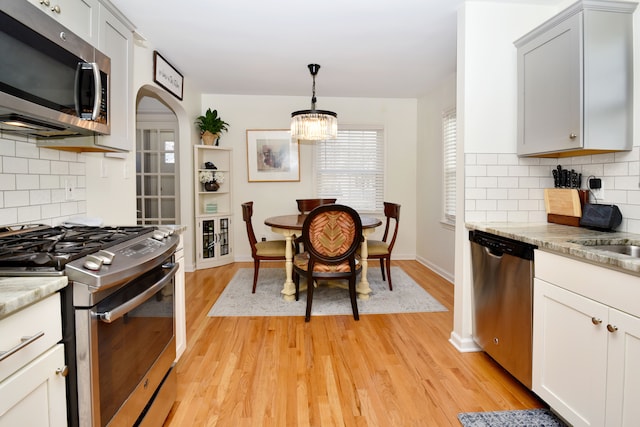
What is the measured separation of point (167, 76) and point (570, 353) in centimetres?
386

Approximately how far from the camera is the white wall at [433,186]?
4.12m

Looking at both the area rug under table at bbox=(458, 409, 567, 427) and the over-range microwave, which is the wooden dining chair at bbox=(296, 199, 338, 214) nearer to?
the over-range microwave

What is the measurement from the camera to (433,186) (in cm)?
453

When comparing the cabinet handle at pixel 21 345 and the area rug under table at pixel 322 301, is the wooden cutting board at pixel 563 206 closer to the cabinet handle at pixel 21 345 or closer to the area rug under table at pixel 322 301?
the area rug under table at pixel 322 301

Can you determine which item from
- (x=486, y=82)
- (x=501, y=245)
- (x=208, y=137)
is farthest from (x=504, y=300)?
(x=208, y=137)

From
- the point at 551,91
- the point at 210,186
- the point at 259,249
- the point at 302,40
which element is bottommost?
the point at 259,249

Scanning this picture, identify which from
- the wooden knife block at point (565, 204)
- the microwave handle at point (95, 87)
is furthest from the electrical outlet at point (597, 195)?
the microwave handle at point (95, 87)

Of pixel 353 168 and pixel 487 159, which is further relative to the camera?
pixel 353 168

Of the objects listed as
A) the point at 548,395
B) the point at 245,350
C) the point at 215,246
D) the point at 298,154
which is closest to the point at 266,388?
the point at 245,350

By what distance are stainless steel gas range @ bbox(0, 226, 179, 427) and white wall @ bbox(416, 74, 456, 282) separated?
339 cm

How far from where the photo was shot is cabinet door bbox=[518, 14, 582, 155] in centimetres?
189

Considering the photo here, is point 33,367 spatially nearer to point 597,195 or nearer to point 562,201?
point 562,201

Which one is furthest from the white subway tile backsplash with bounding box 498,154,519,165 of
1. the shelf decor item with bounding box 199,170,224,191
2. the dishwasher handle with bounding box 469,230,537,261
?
the shelf decor item with bounding box 199,170,224,191

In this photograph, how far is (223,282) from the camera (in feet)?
13.1
